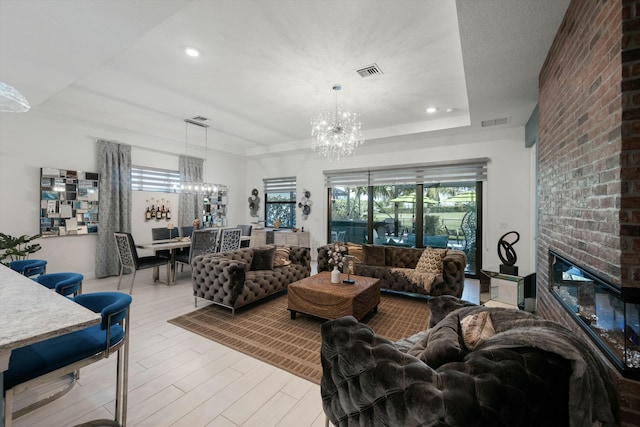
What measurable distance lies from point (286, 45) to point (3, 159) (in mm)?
4962

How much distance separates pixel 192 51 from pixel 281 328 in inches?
128

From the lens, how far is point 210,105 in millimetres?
4504

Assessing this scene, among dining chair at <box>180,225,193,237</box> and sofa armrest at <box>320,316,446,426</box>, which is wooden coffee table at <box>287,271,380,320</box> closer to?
sofa armrest at <box>320,316,446,426</box>

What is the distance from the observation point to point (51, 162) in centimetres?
473

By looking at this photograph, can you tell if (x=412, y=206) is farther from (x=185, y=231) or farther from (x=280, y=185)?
(x=185, y=231)

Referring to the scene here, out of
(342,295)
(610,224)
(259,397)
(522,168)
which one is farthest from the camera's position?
(522,168)

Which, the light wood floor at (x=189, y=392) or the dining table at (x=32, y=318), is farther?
the light wood floor at (x=189, y=392)

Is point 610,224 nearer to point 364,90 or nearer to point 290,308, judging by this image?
point 290,308

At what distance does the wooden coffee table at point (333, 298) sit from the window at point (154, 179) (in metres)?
4.65

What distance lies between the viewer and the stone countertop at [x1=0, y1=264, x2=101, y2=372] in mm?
1062

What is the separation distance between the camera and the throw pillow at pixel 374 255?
4.76 m

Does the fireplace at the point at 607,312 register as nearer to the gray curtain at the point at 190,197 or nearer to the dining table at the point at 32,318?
the dining table at the point at 32,318

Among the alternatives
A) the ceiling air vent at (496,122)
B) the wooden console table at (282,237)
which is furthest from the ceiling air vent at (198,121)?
the ceiling air vent at (496,122)

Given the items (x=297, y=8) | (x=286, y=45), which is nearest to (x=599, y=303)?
(x=297, y=8)
